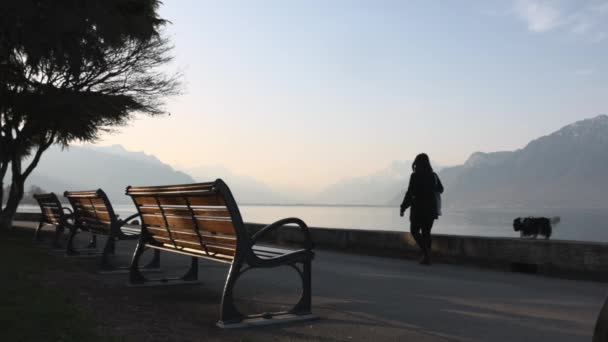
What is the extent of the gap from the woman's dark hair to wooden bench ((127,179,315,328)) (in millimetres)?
5216

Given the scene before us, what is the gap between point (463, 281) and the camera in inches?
324

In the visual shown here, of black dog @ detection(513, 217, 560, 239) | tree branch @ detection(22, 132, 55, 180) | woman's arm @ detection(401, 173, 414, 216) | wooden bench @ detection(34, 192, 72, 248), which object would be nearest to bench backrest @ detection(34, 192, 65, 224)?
wooden bench @ detection(34, 192, 72, 248)

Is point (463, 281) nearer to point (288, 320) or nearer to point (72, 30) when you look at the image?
point (288, 320)

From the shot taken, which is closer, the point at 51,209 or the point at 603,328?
the point at 603,328

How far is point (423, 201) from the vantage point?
1065 cm

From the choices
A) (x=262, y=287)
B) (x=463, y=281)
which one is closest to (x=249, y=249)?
(x=262, y=287)

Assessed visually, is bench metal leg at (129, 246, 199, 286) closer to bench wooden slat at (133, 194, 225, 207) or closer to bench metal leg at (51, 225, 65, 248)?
bench wooden slat at (133, 194, 225, 207)

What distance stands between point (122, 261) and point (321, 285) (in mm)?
4239

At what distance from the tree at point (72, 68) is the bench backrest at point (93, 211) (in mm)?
6570

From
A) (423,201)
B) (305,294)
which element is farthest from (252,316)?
(423,201)

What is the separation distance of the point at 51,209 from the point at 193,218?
7942 millimetres

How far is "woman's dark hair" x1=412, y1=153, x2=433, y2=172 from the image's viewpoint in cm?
1073

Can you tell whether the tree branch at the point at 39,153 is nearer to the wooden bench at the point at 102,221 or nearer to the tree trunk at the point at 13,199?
the tree trunk at the point at 13,199

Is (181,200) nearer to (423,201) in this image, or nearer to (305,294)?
(305,294)
